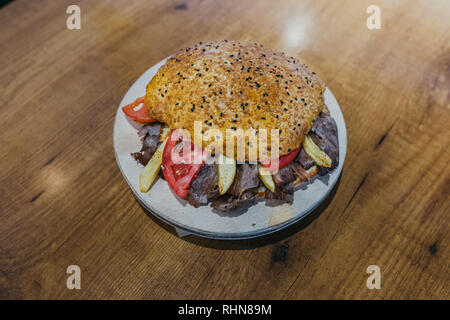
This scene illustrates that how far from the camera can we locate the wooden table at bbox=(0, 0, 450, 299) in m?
1.98

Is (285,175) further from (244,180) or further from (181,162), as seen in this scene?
(181,162)

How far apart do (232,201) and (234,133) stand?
413 millimetres

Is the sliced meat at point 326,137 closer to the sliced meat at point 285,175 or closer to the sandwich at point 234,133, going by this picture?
the sandwich at point 234,133

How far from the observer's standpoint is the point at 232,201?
1.86m

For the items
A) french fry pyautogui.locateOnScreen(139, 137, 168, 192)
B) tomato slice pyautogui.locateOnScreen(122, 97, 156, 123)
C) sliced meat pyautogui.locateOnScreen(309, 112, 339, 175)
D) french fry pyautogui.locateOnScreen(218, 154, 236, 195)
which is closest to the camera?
french fry pyautogui.locateOnScreen(218, 154, 236, 195)

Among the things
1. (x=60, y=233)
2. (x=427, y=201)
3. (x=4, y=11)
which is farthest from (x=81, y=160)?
(x=427, y=201)

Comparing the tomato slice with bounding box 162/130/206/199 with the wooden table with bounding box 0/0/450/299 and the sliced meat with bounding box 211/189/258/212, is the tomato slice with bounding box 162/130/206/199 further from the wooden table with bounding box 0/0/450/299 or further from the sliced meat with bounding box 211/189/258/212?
the wooden table with bounding box 0/0/450/299

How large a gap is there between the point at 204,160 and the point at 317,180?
0.76 meters

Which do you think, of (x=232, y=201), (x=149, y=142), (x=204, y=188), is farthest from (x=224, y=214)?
(x=149, y=142)

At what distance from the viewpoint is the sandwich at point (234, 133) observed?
6.13 feet

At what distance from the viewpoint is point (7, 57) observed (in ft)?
9.69

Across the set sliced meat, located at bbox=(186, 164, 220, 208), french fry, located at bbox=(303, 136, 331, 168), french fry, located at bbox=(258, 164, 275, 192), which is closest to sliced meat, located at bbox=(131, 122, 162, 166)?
sliced meat, located at bbox=(186, 164, 220, 208)

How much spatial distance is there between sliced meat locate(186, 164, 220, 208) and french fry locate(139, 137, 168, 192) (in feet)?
0.83

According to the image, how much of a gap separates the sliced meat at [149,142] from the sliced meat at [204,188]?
36 centimetres
